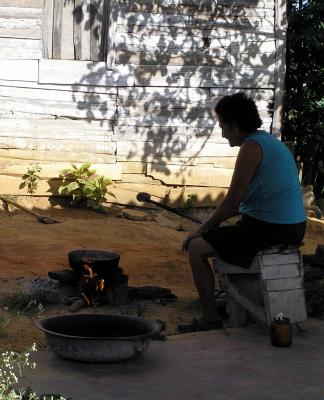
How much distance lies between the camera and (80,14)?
1220 cm

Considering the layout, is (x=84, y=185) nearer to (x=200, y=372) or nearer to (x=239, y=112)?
(x=239, y=112)

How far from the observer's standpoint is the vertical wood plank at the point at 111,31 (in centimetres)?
1219

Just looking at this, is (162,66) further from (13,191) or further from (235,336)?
(235,336)

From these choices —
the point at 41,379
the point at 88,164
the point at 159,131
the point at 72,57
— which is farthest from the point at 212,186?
the point at 41,379

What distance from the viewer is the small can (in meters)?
6.01

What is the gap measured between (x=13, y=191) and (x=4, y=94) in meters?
1.34

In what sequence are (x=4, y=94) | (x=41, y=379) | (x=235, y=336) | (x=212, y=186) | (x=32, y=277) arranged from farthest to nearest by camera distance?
(x=212, y=186), (x=4, y=94), (x=32, y=277), (x=235, y=336), (x=41, y=379)

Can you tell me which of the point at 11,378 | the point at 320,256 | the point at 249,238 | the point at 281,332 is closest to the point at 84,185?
the point at 320,256

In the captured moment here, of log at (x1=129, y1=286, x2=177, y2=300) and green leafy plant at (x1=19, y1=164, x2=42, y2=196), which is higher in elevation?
green leafy plant at (x1=19, y1=164, x2=42, y2=196)

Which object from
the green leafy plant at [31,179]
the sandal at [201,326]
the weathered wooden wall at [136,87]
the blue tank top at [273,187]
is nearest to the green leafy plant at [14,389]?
the sandal at [201,326]

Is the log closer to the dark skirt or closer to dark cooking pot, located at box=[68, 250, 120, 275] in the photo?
dark cooking pot, located at box=[68, 250, 120, 275]

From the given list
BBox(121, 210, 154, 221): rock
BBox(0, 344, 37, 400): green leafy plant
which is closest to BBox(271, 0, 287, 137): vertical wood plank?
BBox(121, 210, 154, 221): rock

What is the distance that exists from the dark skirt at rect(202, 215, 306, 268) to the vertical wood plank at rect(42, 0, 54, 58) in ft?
20.7

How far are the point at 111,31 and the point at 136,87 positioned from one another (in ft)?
2.82
